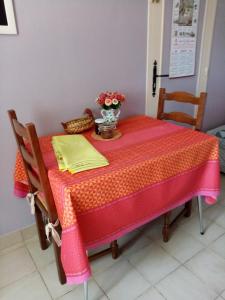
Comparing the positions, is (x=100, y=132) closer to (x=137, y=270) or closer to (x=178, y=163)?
(x=178, y=163)

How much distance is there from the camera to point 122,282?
4.62ft

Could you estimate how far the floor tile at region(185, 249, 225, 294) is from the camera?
1.38m

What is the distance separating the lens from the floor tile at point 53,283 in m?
1.36

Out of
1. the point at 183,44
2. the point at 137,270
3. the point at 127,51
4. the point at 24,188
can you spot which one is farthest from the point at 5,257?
the point at 183,44

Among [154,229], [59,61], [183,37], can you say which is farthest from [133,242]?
[183,37]

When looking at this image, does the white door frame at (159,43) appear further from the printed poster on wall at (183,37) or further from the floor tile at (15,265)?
the floor tile at (15,265)

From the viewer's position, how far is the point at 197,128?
1.67 meters

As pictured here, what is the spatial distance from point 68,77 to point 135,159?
2.78ft

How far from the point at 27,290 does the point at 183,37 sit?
238 centimetres

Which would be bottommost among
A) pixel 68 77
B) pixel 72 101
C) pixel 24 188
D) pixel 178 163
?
pixel 24 188

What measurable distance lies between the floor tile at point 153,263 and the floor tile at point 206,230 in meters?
0.30

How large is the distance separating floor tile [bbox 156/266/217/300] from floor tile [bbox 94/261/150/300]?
0.11 meters

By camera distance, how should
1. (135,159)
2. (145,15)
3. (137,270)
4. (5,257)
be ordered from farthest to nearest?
(145,15) → (5,257) → (137,270) → (135,159)

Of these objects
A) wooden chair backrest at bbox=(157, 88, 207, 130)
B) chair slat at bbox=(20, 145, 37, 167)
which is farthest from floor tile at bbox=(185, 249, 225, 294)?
chair slat at bbox=(20, 145, 37, 167)
